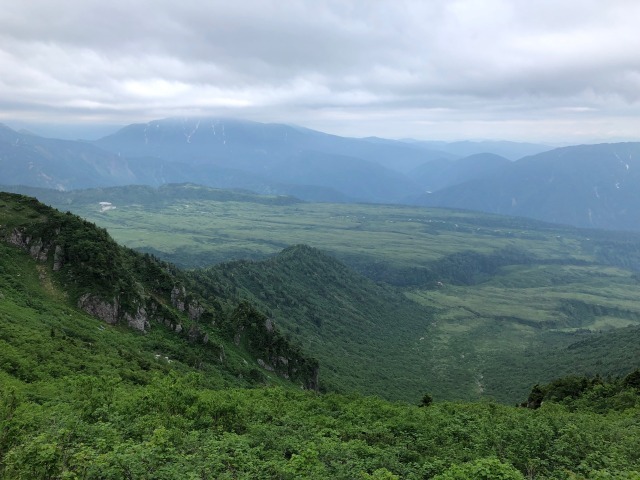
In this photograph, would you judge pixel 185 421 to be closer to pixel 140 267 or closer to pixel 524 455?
pixel 524 455

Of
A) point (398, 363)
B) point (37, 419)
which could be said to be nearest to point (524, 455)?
point (37, 419)

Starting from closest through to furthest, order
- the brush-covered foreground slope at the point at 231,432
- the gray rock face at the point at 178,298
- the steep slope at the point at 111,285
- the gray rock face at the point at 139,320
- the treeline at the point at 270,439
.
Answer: the treeline at the point at 270,439, the brush-covered foreground slope at the point at 231,432, the steep slope at the point at 111,285, the gray rock face at the point at 139,320, the gray rock face at the point at 178,298

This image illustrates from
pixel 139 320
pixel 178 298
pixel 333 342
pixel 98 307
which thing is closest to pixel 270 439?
pixel 98 307

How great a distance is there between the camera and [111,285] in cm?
6881

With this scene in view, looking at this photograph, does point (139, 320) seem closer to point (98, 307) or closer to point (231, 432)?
point (98, 307)

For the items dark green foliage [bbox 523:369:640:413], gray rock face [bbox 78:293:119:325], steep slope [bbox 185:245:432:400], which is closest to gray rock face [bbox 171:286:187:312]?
gray rock face [bbox 78:293:119:325]

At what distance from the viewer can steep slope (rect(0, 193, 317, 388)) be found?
219ft

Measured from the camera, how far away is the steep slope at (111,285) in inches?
2623

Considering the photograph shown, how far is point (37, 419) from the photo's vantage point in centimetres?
2573

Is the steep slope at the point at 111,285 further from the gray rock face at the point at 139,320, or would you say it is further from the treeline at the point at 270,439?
the treeline at the point at 270,439

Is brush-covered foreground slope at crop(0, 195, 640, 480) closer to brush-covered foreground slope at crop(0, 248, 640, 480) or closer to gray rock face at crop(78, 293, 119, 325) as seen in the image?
brush-covered foreground slope at crop(0, 248, 640, 480)

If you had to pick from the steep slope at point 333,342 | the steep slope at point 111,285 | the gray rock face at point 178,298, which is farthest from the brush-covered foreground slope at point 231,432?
the steep slope at point 333,342

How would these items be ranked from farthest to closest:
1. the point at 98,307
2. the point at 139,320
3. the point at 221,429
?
the point at 139,320 → the point at 98,307 → the point at 221,429

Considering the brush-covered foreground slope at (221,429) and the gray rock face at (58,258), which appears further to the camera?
the gray rock face at (58,258)
